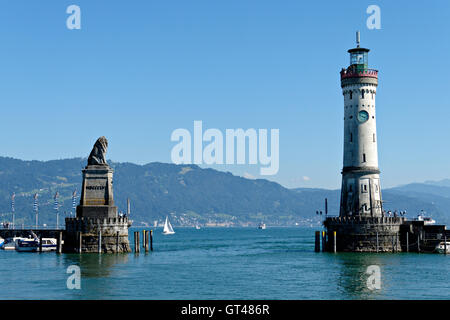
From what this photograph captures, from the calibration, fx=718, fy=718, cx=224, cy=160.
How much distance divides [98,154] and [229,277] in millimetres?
34786

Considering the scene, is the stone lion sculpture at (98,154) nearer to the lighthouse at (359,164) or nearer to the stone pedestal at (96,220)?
the stone pedestal at (96,220)

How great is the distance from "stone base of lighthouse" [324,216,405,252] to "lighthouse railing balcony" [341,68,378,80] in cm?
2087

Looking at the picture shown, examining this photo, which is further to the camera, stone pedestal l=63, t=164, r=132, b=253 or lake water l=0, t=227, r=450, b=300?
stone pedestal l=63, t=164, r=132, b=253

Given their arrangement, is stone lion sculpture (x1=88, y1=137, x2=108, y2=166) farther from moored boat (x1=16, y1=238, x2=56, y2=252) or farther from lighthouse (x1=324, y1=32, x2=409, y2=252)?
lighthouse (x1=324, y1=32, x2=409, y2=252)

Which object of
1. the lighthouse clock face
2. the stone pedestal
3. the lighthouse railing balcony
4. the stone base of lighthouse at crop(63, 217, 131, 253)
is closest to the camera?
the stone base of lighthouse at crop(63, 217, 131, 253)

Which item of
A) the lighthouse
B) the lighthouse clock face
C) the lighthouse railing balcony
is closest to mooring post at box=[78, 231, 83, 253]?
the lighthouse

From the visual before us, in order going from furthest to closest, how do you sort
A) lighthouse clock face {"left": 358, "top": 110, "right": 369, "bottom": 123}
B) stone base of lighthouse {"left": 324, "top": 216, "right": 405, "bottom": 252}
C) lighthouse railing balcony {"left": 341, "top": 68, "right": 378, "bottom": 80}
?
lighthouse railing balcony {"left": 341, "top": 68, "right": 378, "bottom": 80}, lighthouse clock face {"left": 358, "top": 110, "right": 369, "bottom": 123}, stone base of lighthouse {"left": 324, "top": 216, "right": 405, "bottom": 252}

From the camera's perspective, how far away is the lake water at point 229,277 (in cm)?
6244

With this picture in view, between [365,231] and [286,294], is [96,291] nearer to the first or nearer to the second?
[286,294]

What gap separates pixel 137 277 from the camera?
2933 inches

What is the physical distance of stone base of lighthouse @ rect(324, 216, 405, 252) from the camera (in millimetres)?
101250

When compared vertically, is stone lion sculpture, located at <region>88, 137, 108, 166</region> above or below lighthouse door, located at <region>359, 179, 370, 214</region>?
above

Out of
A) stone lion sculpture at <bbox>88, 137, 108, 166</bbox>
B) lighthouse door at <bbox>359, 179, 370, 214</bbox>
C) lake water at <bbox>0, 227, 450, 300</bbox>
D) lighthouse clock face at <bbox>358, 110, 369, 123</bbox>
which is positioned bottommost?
lake water at <bbox>0, 227, 450, 300</bbox>

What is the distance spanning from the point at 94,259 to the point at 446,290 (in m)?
46.1
